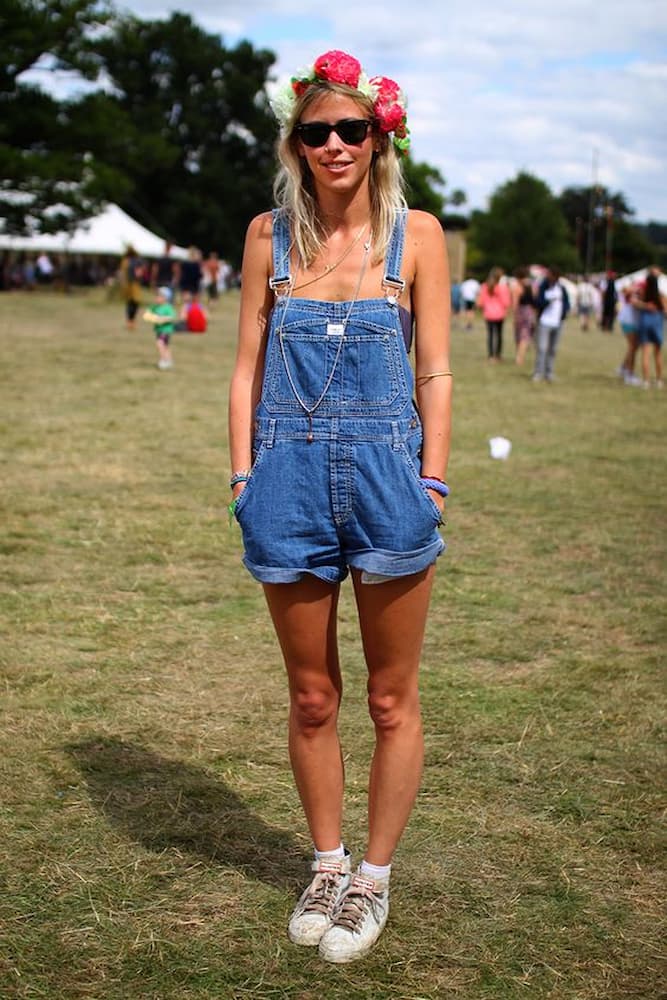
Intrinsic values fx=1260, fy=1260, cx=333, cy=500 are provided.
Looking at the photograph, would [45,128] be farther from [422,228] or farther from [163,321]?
[422,228]

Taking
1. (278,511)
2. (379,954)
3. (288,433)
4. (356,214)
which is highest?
(356,214)

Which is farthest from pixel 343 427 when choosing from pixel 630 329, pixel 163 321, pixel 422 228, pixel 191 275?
pixel 191 275

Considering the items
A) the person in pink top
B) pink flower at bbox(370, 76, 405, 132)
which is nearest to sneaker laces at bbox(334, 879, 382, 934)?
pink flower at bbox(370, 76, 405, 132)

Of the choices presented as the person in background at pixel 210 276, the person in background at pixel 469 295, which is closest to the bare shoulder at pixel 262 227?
the person in background at pixel 469 295

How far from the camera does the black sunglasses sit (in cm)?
309

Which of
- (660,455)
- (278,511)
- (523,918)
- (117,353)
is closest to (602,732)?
(523,918)

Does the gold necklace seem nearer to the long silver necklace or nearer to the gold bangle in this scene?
the long silver necklace

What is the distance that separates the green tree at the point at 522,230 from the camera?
11375 centimetres

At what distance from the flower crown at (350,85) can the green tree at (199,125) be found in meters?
75.2

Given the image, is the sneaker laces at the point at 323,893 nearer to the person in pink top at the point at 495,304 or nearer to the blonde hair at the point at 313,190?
the blonde hair at the point at 313,190

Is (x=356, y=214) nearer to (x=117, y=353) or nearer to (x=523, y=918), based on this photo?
(x=523, y=918)

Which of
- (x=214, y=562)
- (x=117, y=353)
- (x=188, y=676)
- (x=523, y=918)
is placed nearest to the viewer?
(x=523, y=918)

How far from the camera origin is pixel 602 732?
15.9ft

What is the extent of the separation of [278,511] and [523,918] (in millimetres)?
1355
